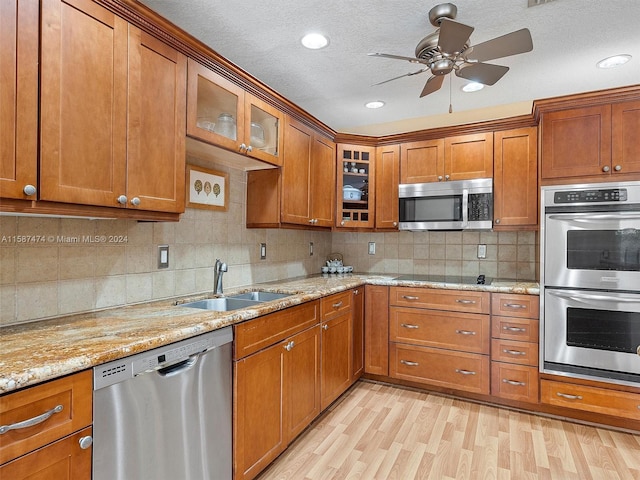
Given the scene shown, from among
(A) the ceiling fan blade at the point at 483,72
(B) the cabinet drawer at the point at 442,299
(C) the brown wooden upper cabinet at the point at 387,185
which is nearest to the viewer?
(A) the ceiling fan blade at the point at 483,72

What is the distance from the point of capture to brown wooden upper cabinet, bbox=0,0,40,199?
44.7 inches

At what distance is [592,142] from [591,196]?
1.28 feet

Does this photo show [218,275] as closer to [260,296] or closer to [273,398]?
[260,296]

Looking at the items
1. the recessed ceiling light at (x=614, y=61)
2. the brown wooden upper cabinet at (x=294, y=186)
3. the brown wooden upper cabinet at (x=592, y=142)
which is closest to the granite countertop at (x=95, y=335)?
the brown wooden upper cabinet at (x=294, y=186)

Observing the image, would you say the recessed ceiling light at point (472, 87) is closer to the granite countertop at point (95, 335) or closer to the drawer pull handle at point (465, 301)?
the drawer pull handle at point (465, 301)

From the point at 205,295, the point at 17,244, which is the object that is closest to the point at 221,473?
the point at 205,295

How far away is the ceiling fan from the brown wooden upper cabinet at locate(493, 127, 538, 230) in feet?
3.42

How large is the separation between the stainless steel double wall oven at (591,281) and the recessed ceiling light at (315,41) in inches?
74.0

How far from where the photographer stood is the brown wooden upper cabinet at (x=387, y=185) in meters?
3.48

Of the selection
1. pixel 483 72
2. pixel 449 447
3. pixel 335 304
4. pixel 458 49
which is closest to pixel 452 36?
pixel 458 49

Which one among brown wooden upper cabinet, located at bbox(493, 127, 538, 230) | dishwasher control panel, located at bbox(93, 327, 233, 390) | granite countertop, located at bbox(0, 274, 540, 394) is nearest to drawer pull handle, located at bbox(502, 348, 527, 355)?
brown wooden upper cabinet, located at bbox(493, 127, 538, 230)

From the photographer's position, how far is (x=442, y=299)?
115 inches

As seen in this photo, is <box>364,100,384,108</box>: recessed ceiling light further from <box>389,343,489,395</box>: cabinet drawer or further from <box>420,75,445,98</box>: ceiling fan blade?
<box>389,343,489,395</box>: cabinet drawer

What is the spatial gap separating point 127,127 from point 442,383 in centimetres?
285
